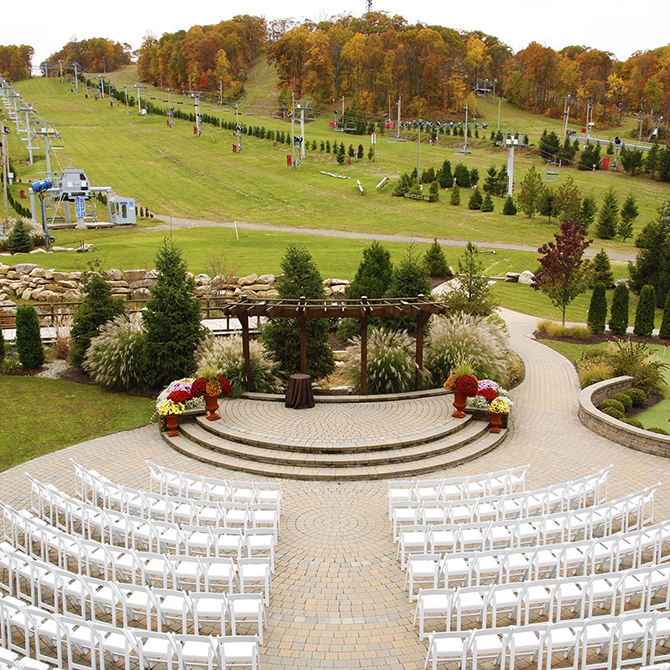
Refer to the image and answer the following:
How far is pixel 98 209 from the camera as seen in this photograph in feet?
159

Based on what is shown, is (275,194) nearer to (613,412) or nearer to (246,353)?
(246,353)

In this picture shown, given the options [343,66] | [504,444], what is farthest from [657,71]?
[504,444]

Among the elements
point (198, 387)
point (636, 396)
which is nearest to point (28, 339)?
point (198, 387)

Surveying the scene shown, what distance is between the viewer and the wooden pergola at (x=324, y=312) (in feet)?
46.2

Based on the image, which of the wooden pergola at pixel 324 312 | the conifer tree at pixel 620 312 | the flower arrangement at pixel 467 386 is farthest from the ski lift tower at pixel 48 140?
the flower arrangement at pixel 467 386

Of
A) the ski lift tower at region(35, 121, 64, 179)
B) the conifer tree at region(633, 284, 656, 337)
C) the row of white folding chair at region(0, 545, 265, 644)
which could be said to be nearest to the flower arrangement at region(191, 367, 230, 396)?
the row of white folding chair at region(0, 545, 265, 644)

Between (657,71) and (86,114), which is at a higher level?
(657,71)

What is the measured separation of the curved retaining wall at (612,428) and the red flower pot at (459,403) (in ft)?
9.54

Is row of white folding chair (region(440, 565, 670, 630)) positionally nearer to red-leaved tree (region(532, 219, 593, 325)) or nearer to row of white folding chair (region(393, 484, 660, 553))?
row of white folding chair (region(393, 484, 660, 553))

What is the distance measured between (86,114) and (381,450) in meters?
104

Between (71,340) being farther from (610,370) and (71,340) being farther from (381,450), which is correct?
(610,370)

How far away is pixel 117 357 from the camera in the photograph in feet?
51.0

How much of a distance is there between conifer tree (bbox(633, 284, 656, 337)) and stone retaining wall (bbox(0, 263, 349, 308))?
11279mm

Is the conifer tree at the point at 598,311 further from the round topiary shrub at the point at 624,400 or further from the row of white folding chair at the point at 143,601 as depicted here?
the row of white folding chair at the point at 143,601
